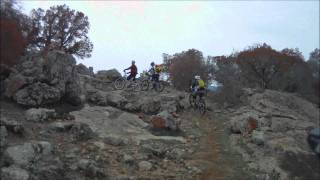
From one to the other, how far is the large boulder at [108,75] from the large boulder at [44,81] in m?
8.79

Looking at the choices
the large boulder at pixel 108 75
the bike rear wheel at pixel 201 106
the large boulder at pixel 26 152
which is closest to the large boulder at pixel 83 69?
the large boulder at pixel 108 75

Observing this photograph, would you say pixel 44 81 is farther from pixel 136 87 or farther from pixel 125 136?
pixel 136 87

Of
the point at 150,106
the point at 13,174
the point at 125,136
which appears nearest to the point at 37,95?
the point at 125,136

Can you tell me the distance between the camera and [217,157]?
19.5m

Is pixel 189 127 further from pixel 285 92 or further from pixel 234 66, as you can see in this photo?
pixel 234 66

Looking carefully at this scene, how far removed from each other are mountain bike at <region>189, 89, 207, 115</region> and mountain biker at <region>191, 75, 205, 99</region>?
28 centimetres

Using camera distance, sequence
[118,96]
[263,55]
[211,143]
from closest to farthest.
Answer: [211,143] < [118,96] < [263,55]

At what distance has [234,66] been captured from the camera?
39.3m

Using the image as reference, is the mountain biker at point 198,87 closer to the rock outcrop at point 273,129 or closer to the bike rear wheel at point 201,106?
the bike rear wheel at point 201,106

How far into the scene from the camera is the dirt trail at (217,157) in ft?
58.1

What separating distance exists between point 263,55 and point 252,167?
17719 mm

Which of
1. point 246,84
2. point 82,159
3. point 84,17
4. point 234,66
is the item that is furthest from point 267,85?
point 82,159

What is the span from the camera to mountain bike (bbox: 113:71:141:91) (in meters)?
28.8

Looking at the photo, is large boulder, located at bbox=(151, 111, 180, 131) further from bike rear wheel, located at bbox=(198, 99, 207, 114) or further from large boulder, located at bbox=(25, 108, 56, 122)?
large boulder, located at bbox=(25, 108, 56, 122)
